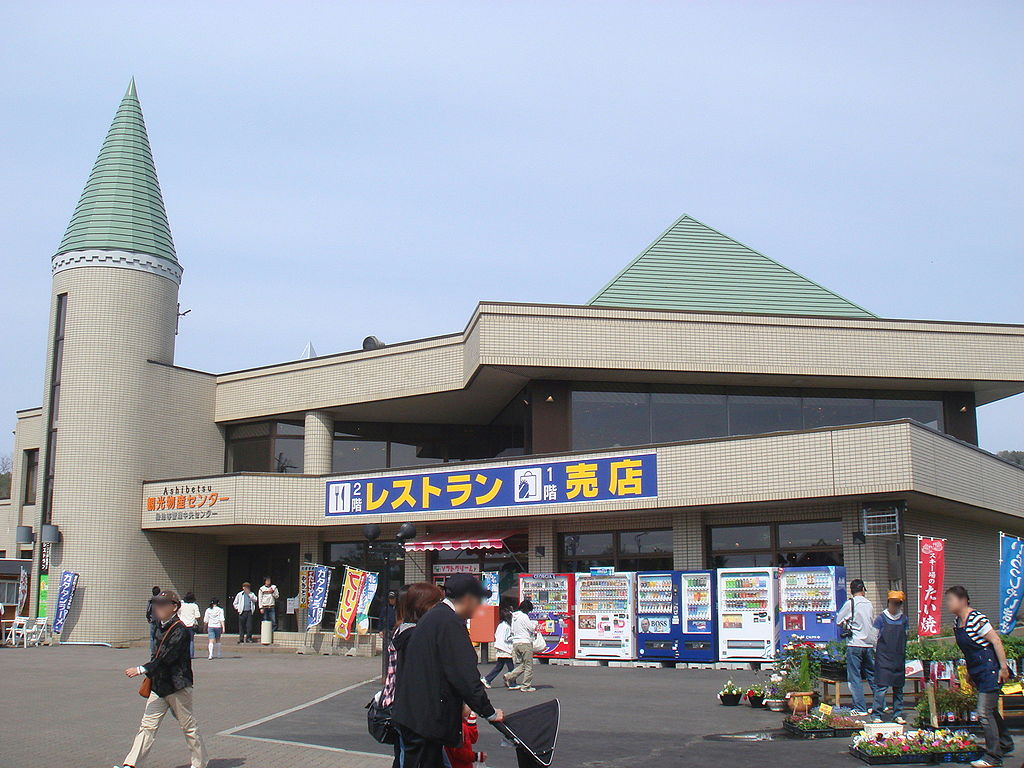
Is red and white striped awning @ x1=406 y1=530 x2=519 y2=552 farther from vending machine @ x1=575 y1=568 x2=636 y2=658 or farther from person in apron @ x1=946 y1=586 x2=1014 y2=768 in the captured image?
person in apron @ x1=946 y1=586 x2=1014 y2=768

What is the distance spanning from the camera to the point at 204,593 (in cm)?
2902

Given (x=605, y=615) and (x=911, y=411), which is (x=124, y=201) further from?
(x=911, y=411)

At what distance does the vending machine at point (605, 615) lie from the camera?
20578mm

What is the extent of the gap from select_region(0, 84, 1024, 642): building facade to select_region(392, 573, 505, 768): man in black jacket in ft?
49.0

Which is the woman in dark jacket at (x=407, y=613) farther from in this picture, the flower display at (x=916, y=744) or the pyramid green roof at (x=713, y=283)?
the pyramid green roof at (x=713, y=283)

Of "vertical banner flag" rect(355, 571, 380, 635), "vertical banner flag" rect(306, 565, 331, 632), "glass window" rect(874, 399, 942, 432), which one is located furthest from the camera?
"vertical banner flag" rect(306, 565, 331, 632)

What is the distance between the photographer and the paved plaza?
9938mm

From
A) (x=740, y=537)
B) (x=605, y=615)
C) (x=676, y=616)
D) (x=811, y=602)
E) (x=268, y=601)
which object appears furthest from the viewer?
(x=268, y=601)

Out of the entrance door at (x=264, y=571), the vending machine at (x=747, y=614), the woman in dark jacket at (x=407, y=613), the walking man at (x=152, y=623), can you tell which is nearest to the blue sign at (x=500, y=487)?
the vending machine at (x=747, y=614)

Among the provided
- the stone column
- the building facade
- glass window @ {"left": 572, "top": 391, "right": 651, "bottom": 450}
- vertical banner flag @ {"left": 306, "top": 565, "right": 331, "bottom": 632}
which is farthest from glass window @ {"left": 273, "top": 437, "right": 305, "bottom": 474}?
glass window @ {"left": 572, "top": 391, "right": 651, "bottom": 450}

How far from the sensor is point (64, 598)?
26.1m

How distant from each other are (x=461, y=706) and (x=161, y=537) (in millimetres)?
23949

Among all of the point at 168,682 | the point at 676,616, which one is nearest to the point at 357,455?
the point at 676,616

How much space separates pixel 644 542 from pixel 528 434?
12.5 feet
